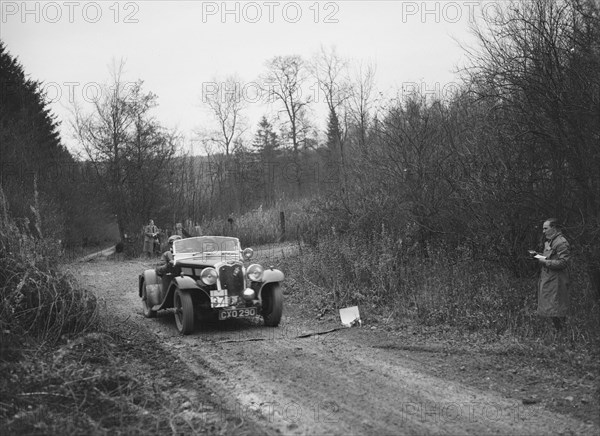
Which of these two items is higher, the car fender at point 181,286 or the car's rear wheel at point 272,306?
the car fender at point 181,286

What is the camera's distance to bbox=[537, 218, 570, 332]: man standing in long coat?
7648mm

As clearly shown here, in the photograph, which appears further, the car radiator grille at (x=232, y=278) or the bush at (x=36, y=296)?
the car radiator grille at (x=232, y=278)

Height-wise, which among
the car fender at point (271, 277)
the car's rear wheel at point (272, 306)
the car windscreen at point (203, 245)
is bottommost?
the car's rear wheel at point (272, 306)

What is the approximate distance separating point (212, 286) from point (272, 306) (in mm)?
1090

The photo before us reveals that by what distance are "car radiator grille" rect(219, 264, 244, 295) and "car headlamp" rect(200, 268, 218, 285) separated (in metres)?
0.11

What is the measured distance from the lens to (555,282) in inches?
303

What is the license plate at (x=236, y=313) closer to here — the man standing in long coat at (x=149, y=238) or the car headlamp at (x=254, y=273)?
the car headlamp at (x=254, y=273)

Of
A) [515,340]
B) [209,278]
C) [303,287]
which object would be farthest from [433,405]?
[303,287]

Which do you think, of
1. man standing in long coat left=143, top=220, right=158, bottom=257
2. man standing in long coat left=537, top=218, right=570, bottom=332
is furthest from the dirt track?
man standing in long coat left=143, top=220, right=158, bottom=257

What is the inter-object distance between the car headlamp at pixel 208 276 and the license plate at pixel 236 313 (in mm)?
526

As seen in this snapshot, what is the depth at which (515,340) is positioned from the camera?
24.9 feet

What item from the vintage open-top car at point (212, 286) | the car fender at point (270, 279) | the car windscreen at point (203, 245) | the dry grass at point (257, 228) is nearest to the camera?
the vintage open-top car at point (212, 286)

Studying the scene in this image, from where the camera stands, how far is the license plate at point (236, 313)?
29.6 feet

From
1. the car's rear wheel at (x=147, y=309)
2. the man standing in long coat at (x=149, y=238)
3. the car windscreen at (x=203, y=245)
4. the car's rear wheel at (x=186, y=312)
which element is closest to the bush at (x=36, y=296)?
the car's rear wheel at (x=186, y=312)
